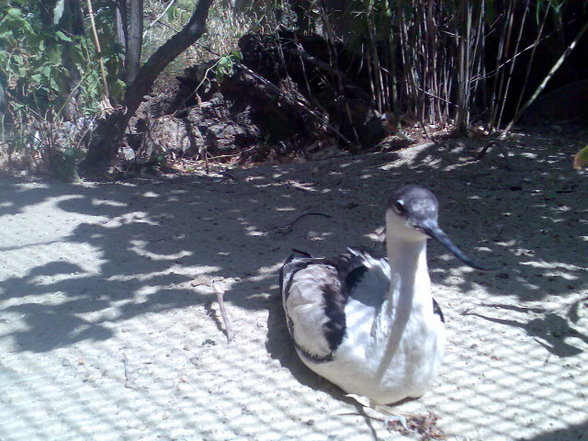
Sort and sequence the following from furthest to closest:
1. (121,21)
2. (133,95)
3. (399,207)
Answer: (121,21) → (133,95) → (399,207)

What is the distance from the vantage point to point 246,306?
3.75 m

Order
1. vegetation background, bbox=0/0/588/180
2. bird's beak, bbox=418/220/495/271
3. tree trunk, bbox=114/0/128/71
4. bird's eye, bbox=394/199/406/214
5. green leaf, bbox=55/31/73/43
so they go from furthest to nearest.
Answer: tree trunk, bbox=114/0/128/71 → vegetation background, bbox=0/0/588/180 → green leaf, bbox=55/31/73/43 → bird's eye, bbox=394/199/406/214 → bird's beak, bbox=418/220/495/271

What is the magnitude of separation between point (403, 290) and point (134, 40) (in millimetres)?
5504

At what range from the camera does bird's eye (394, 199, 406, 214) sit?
2541 mm

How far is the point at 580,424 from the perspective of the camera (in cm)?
270

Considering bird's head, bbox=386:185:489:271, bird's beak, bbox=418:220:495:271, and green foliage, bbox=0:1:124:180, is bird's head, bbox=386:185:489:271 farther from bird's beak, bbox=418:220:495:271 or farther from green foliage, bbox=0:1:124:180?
green foliage, bbox=0:1:124:180

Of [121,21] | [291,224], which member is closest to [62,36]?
[121,21]

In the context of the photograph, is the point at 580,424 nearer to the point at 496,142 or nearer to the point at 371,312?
the point at 371,312

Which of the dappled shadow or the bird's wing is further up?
the bird's wing

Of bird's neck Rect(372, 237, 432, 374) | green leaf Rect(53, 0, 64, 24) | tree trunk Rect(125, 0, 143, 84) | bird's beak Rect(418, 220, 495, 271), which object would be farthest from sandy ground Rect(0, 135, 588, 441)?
green leaf Rect(53, 0, 64, 24)

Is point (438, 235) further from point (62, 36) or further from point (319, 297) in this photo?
point (62, 36)

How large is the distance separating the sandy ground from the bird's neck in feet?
1.49

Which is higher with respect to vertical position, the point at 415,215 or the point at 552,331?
the point at 415,215

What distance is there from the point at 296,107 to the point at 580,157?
651 cm
